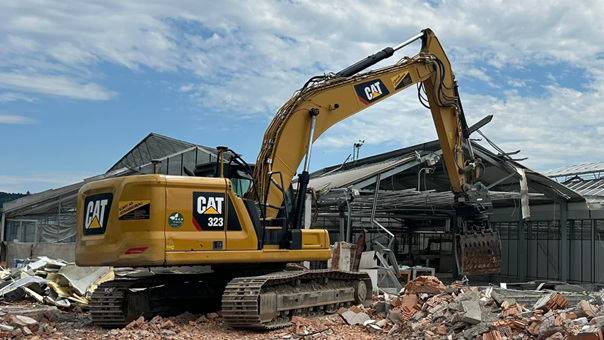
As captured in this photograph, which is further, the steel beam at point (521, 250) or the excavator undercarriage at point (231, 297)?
the steel beam at point (521, 250)

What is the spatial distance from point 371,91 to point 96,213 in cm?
575

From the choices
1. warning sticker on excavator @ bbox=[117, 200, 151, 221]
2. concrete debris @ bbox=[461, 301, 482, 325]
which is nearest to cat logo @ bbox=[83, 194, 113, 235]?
warning sticker on excavator @ bbox=[117, 200, 151, 221]

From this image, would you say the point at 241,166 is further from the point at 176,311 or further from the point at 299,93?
the point at 176,311

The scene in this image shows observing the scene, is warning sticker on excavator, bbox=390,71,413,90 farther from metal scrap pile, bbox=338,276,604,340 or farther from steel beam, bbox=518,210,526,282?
steel beam, bbox=518,210,526,282

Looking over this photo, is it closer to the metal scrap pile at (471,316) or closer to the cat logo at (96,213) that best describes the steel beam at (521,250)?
the metal scrap pile at (471,316)

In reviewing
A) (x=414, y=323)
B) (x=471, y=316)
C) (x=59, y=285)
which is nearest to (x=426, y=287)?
(x=414, y=323)

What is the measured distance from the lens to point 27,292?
48.6 ft

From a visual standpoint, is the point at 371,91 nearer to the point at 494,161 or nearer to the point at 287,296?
the point at 287,296

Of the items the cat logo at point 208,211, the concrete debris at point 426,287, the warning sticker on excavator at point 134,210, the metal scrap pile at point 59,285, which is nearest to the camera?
the warning sticker on excavator at point 134,210

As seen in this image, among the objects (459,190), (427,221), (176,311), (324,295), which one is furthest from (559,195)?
(176,311)

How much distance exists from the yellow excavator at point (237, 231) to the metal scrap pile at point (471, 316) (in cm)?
122

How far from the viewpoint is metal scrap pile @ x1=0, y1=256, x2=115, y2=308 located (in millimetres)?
14480

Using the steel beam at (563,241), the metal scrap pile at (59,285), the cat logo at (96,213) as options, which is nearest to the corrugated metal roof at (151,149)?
the metal scrap pile at (59,285)

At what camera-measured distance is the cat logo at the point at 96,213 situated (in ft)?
32.4
